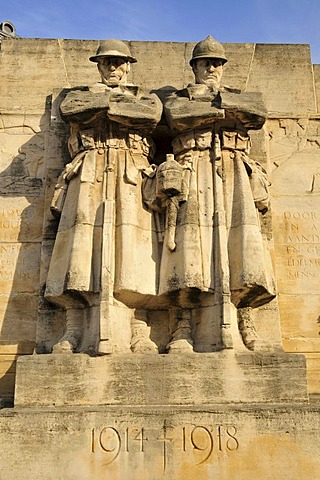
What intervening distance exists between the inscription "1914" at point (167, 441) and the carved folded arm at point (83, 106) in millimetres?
4168

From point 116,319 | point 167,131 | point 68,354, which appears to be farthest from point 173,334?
point 167,131

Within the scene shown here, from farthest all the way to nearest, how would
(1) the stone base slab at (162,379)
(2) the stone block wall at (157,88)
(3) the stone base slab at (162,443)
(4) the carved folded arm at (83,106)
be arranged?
(2) the stone block wall at (157,88)
(4) the carved folded arm at (83,106)
(1) the stone base slab at (162,379)
(3) the stone base slab at (162,443)

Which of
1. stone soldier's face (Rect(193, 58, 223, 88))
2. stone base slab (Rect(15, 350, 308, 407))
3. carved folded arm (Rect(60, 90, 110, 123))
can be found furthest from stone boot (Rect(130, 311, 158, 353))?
stone soldier's face (Rect(193, 58, 223, 88))

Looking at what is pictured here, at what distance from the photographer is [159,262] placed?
32.9ft

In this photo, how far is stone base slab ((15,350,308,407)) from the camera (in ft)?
29.3

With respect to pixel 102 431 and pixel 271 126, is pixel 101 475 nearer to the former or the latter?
pixel 102 431

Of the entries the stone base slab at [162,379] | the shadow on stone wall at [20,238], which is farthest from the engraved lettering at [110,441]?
the shadow on stone wall at [20,238]

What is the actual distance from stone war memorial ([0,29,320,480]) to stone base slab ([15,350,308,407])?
0.02 meters

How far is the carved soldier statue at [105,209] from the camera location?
960cm

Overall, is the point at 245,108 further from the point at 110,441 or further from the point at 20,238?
the point at 110,441

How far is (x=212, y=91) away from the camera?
10672mm

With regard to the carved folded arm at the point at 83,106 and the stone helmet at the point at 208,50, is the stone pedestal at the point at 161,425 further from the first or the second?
the stone helmet at the point at 208,50

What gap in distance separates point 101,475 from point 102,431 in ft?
1.51

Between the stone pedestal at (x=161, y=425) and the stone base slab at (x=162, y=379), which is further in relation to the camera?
the stone base slab at (x=162, y=379)
